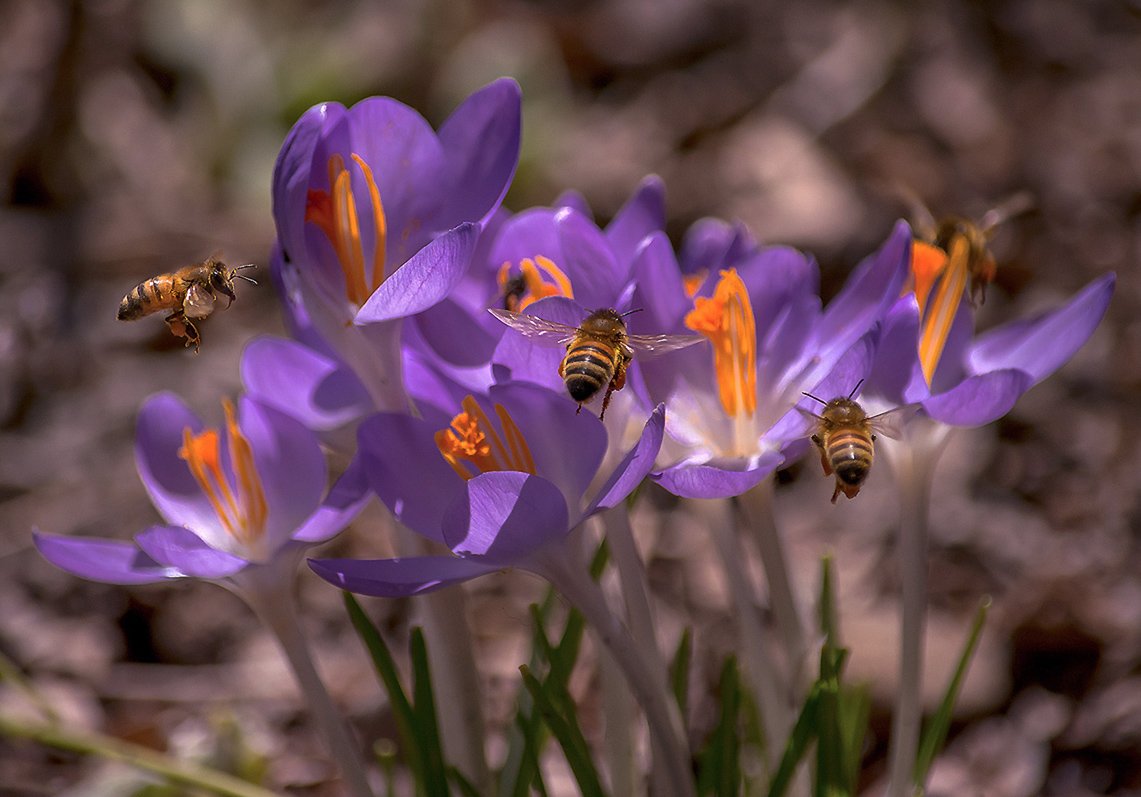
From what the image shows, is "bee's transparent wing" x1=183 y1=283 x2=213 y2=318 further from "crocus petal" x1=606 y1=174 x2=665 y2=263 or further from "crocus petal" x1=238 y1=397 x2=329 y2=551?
"crocus petal" x1=606 y1=174 x2=665 y2=263

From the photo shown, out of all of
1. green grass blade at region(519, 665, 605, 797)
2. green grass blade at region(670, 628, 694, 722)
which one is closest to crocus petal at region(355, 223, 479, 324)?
green grass blade at region(519, 665, 605, 797)

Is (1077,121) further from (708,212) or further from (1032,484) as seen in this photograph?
(1032,484)

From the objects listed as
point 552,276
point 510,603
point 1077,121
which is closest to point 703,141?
point 1077,121

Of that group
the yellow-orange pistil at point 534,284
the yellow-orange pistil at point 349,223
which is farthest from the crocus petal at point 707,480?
the yellow-orange pistil at point 349,223

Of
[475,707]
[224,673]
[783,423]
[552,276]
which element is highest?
[552,276]

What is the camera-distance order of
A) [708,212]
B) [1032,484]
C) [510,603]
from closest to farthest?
[510,603] → [1032,484] → [708,212]

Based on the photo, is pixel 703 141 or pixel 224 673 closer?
pixel 224 673
